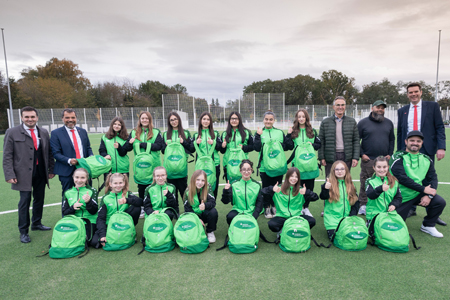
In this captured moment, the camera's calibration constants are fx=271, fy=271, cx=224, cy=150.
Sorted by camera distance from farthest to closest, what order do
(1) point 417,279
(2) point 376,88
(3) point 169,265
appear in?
1. (2) point 376,88
2. (3) point 169,265
3. (1) point 417,279

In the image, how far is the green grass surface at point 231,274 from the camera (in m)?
2.65

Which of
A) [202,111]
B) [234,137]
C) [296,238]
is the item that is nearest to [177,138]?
[234,137]

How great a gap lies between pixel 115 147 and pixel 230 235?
2528 mm

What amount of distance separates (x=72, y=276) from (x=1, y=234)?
2.13 meters

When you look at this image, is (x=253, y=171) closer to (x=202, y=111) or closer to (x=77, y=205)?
(x=77, y=205)

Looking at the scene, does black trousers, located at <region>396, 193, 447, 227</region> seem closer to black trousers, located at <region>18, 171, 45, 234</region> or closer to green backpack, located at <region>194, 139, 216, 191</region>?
green backpack, located at <region>194, 139, 216, 191</region>

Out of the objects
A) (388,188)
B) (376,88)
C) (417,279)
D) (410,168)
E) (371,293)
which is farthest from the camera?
(376,88)

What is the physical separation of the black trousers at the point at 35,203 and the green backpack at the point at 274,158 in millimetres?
3582

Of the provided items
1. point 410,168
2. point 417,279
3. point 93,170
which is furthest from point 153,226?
point 410,168

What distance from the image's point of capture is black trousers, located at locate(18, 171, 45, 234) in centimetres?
399

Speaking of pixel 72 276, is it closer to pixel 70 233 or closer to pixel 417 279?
pixel 70 233

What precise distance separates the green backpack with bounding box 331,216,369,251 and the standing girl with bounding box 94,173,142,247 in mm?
2865

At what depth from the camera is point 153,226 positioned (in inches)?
142

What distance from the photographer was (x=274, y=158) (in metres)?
4.44
